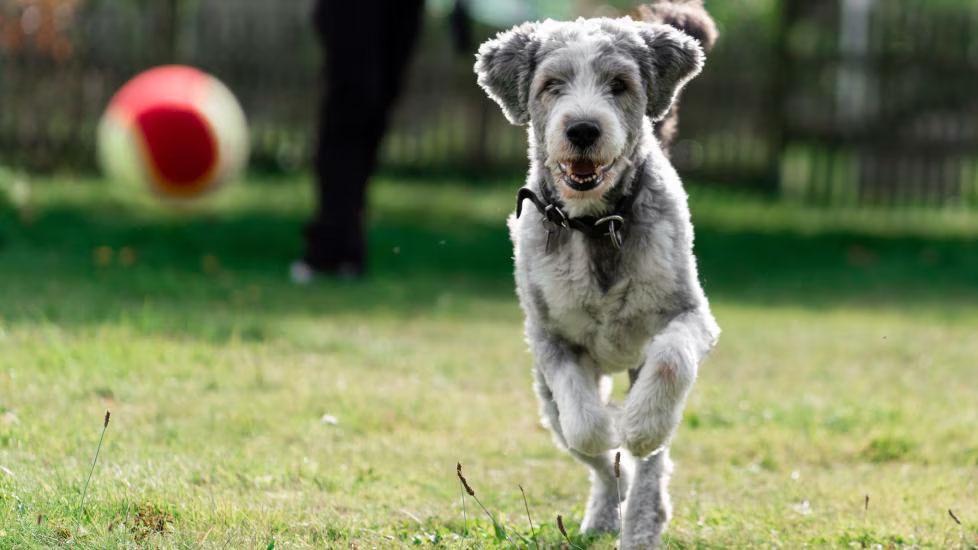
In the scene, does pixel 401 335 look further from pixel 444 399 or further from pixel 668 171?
pixel 668 171

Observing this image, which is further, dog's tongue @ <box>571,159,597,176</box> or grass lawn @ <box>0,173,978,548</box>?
grass lawn @ <box>0,173,978,548</box>

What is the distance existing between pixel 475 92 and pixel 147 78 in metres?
7.74

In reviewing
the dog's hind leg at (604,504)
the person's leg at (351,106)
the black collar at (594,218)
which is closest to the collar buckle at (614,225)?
the black collar at (594,218)

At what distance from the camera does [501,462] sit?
241 inches

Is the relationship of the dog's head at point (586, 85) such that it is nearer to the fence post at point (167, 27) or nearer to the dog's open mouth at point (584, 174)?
the dog's open mouth at point (584, 174)

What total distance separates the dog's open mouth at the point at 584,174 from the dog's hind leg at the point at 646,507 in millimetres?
923

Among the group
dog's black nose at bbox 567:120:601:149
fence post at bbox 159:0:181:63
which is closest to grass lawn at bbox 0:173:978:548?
dog's black nose at bbox 567:120:601:149

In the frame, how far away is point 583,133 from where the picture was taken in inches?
177

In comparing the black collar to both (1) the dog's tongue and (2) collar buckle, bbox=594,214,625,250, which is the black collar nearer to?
(2) collar buckle, bbox=594,214,625,250

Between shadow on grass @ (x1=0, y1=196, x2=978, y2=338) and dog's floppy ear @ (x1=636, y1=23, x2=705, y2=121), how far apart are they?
373 cm

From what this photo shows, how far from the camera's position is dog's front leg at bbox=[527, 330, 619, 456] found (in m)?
4.42

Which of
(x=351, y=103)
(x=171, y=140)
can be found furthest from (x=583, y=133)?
(x=351, y=103)

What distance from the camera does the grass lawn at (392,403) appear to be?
4.89 metres

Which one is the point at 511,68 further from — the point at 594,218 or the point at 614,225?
the point at 614,225
